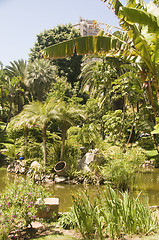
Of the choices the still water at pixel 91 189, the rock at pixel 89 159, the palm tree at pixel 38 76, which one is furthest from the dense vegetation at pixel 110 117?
the palm tree at pixel 38 76

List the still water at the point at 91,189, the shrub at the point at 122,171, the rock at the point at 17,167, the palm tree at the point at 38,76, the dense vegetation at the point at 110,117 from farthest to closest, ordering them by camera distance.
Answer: the palm tree at the point at 38,76, the rock at the point at 17,167, the shrub at the point at 122,171, the still water at the point at 91,189, the dense vegetation at the point at 110,117

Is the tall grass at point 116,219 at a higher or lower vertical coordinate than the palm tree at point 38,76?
lower

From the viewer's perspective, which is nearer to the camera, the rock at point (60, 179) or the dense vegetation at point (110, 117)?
the dense vegetation at point (110, 117)

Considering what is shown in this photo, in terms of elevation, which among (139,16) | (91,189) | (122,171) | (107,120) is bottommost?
(91,189)

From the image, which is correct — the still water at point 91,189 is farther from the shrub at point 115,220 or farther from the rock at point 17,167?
the shrub at point 115,220

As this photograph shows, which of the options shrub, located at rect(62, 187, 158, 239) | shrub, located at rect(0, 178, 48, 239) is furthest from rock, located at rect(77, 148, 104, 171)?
shrub, located at rect(62, 187, 158, 239)

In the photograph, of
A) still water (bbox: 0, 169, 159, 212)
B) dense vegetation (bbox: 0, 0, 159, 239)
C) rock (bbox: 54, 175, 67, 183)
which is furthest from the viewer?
rock (bbox: 54, 175, 67, 183)

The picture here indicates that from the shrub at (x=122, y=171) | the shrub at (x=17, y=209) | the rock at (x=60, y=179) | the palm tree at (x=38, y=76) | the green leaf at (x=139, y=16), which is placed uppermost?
the palm tree at (x=38, y=76)

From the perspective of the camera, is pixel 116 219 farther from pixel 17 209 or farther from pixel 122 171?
pixel 122 171

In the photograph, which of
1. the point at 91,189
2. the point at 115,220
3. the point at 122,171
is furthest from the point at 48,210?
the point at 91,189

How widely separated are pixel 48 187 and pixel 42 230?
18.7 ft

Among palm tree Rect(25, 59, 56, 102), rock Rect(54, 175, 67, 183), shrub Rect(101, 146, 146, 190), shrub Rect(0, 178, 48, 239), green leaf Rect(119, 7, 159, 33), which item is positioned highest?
palm tree Rect(25, 59, 56, 102)

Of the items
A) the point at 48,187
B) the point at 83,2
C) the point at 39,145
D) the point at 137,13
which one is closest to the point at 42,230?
the point at 137,13

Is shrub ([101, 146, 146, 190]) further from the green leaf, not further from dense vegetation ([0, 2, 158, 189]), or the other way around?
the green leaf
